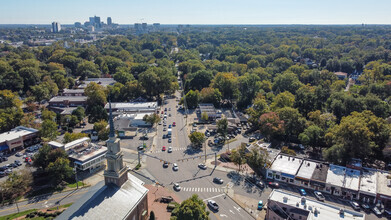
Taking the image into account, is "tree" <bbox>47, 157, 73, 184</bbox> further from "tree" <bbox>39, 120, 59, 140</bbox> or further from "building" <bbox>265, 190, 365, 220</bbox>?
"building" <bbox>265, 190, 365, 220</bbox>

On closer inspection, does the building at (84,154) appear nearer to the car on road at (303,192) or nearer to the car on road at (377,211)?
the car on road at (303,192)

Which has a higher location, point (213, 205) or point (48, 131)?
point (48, 131)

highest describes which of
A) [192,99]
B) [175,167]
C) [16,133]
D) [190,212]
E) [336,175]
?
[192,99]

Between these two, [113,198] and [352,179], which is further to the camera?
[352,179]

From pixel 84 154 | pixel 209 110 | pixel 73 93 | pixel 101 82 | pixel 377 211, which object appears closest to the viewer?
pixel 377 211

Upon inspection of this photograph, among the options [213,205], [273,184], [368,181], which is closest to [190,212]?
[213,205]

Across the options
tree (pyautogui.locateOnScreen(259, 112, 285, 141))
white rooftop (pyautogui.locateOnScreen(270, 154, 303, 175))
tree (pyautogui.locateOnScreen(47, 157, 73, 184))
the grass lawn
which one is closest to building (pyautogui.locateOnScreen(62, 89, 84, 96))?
tree (pyautogui.locateOnScreen(47, 157, 73, 184))

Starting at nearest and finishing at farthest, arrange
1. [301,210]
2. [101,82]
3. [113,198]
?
1. [113,198]
2. [301,210]
3. [101,82]

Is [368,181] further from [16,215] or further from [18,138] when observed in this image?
[18,138]

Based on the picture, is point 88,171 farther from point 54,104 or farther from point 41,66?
point 41,66
